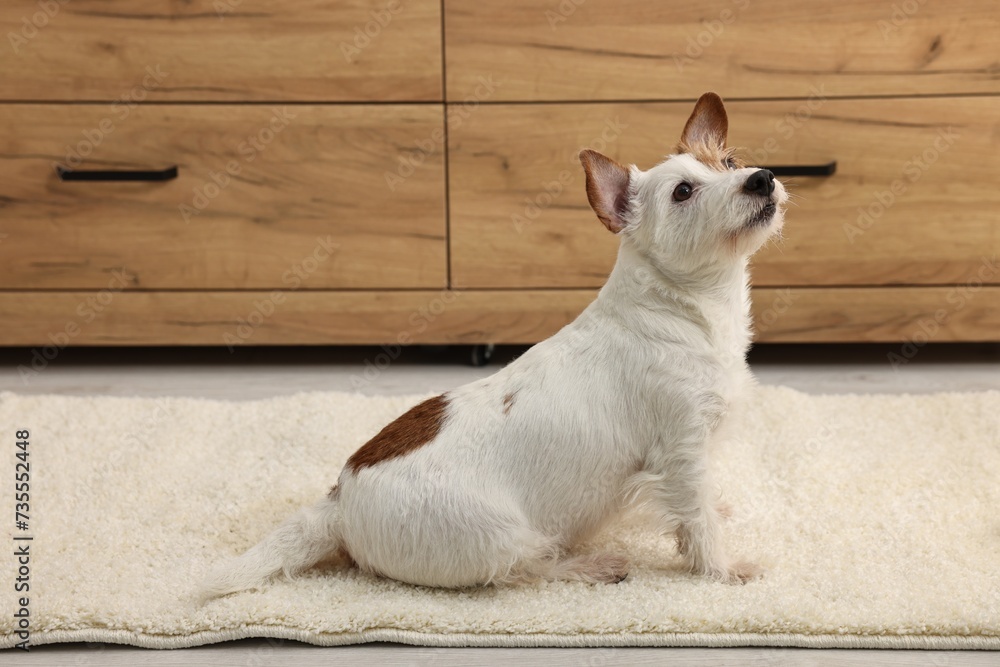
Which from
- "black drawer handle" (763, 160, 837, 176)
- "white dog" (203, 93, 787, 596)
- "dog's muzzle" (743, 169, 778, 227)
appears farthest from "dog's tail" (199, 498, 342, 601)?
"black drawer handle" (763, 160, 837, 176)

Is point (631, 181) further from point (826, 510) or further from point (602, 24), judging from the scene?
point (602, 24)

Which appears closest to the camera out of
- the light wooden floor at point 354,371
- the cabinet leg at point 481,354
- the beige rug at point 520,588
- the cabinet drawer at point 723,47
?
the beige rug at point 520,588

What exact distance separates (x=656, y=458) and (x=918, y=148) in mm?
1145

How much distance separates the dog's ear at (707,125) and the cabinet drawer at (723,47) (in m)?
0.71

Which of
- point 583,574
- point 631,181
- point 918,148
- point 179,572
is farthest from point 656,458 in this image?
point 918,148

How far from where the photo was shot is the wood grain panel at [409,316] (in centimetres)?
204

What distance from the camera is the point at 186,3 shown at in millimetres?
1916

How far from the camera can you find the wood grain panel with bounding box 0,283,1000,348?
Result: 2041 mm

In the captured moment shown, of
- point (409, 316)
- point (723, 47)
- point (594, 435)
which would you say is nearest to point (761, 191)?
point (594, 435)

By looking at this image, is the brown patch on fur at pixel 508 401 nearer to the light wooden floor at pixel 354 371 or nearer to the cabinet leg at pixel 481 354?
the light wooden floor at pixel 354 371

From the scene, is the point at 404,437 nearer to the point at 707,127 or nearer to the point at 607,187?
the point at 607,187

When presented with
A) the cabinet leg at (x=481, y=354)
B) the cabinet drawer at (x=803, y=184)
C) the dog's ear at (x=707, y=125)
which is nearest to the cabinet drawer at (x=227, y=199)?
the cabinet drawer at (x=803, y=184)

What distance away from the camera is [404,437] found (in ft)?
3.83

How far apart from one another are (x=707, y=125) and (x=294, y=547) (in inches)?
29.4
